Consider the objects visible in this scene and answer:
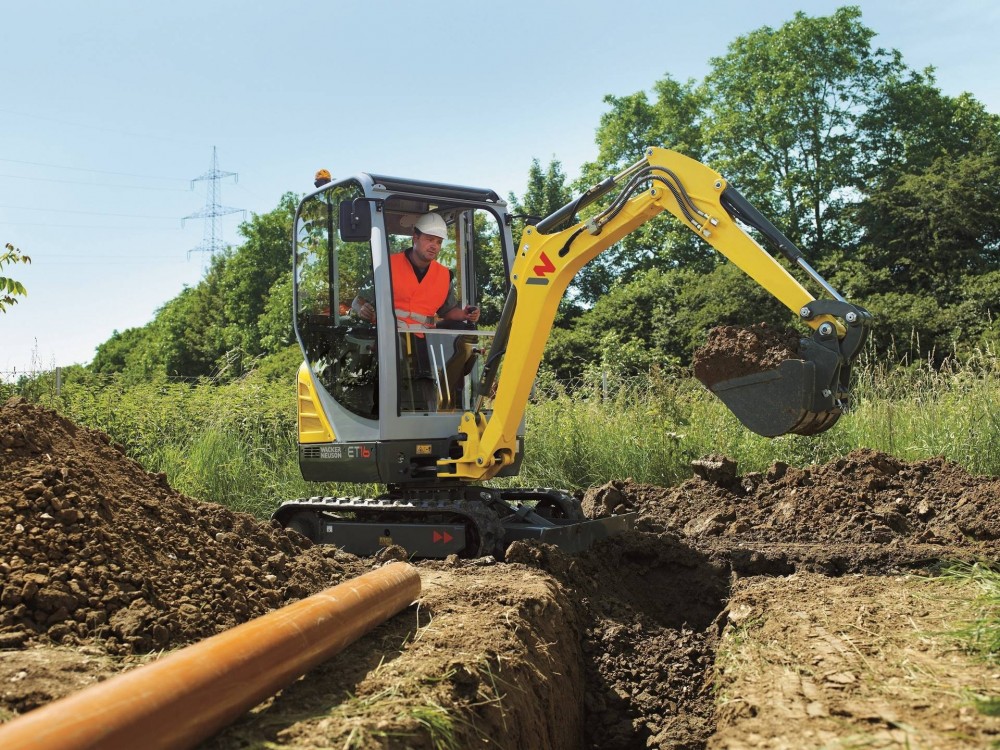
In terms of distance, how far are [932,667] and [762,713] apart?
2.28ft

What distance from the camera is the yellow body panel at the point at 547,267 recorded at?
617cm

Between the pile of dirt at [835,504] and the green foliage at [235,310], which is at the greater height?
the green foliage at [235,310]

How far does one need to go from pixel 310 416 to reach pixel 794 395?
375 centimetres

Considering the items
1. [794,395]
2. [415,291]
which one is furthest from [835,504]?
[415,291]

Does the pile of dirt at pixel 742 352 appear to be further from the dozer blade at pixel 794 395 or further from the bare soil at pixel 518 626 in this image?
the bare soil at pixel 518 626

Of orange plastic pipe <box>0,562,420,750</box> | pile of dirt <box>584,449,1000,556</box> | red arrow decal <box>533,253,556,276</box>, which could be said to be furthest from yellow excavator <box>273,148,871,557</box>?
orange plastic pipe <box>0,562,420,750</box>

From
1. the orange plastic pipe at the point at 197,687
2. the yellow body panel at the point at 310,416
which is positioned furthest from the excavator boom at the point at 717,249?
the orange plastic pipe at the point at 197,687

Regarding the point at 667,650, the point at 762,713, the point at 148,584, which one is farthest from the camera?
the point at 667,650

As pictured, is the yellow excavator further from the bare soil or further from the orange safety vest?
the bare soil

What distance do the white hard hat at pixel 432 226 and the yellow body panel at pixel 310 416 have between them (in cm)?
140

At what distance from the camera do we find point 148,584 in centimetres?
389

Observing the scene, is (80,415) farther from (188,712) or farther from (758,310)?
(758,310)

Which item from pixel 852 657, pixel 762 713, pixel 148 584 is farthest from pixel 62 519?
pixel 852 657

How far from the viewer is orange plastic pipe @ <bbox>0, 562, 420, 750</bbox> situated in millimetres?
2357
